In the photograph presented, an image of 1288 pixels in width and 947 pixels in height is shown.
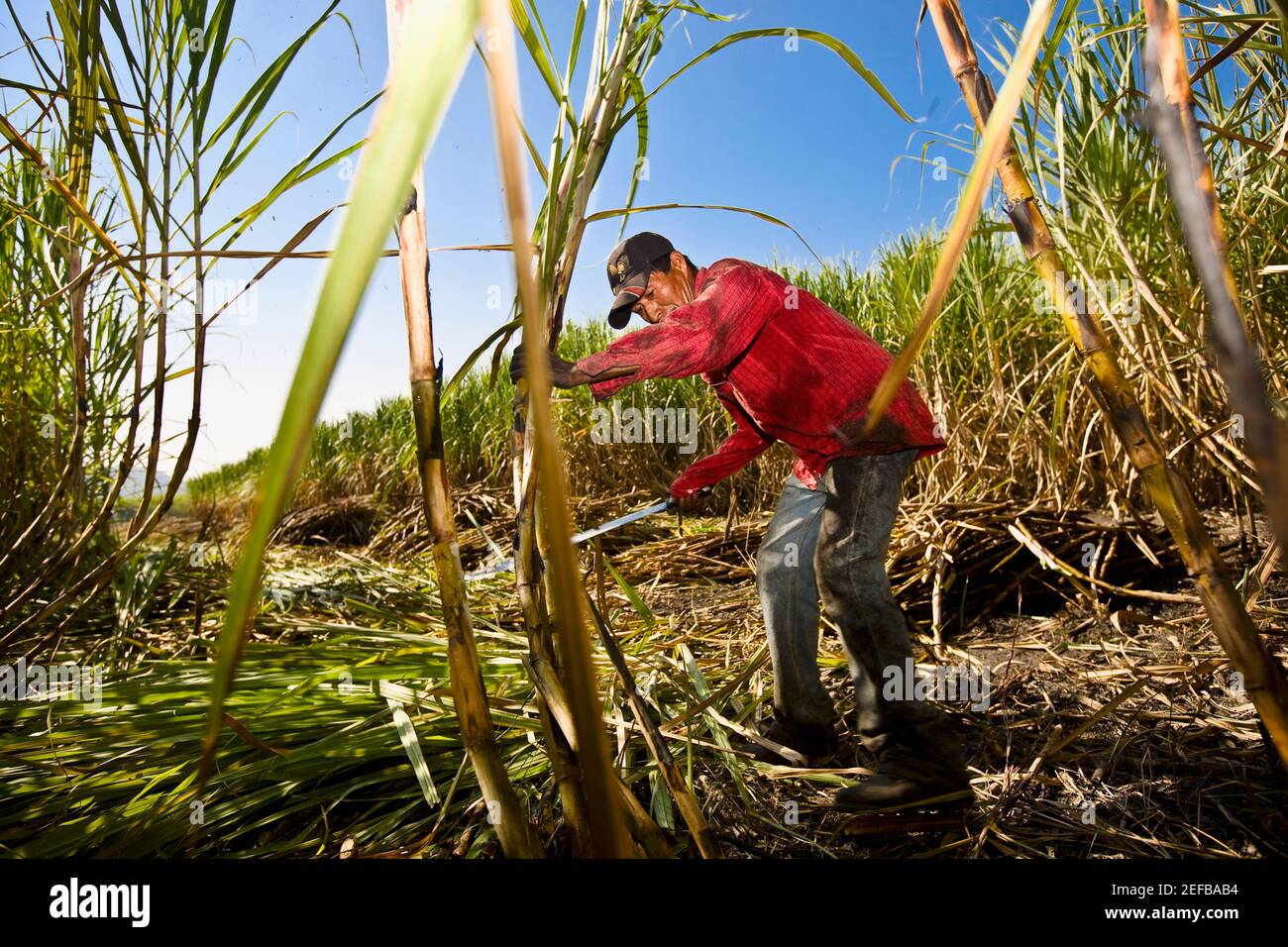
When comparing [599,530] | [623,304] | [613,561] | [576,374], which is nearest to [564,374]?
[576,374]

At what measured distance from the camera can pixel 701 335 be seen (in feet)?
4.18

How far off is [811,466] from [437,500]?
1.19 m

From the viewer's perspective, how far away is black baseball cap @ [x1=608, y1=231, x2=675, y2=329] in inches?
62.9

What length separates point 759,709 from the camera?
178 cm

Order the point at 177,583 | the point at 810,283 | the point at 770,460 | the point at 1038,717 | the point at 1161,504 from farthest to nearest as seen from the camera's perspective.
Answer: the point at 810,283 → the point at 770,460 → the point at 177,583 → the point at 1038,717 → the point at 1161,504

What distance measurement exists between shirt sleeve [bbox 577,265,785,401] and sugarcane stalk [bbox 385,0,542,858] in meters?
0.55

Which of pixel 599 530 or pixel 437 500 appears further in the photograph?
pixel 599 530

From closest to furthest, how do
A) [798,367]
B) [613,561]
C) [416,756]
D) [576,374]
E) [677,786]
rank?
1. [677,786]
2. [576,374]
3. [416,756]
4. [798,367]
5. [613,561]

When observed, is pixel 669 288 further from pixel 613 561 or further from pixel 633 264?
pixel 613 561

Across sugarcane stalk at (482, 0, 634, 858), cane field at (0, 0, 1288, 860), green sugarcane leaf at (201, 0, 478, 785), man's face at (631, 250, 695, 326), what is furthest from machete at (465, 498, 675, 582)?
green sugarcane leaf at (201, 0, 478, 785)

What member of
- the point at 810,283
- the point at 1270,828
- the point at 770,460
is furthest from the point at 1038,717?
the point at 810,283

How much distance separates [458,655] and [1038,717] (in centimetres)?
156
